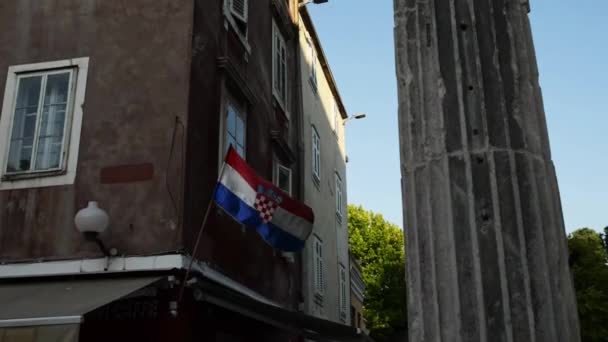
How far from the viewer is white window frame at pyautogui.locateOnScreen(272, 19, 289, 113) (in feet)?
52.4

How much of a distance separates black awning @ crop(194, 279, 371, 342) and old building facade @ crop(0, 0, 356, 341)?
1.1 inches

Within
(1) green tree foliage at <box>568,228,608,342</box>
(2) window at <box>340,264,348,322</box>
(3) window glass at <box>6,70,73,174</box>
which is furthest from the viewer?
(1) green tree foliage at <box>568,228,608,342</box>

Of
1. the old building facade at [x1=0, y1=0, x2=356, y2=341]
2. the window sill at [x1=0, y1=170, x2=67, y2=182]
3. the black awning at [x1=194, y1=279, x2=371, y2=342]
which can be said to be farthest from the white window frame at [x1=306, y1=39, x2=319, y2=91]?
the window sill at [x1=0, y1=170, x2=67, y2=182]

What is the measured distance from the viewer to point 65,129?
34.2 feet

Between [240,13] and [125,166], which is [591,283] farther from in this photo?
[125,166]

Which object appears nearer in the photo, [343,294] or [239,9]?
[239,9]

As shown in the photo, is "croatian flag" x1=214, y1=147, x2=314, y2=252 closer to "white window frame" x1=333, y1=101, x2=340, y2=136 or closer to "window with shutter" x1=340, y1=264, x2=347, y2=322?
"window with shutter" x1=340, y1=264, x2=347, y2=322

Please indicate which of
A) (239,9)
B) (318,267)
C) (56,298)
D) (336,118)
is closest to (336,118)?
(336,118)

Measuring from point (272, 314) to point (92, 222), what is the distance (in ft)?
9.59

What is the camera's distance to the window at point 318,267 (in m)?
18.6

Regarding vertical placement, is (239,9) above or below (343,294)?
above

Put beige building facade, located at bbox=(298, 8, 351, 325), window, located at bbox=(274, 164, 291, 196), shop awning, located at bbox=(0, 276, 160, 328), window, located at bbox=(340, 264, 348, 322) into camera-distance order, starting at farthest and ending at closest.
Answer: window, located at bbox=(340, 264, 348, 322), beige building facade, located at bbox=(298, 8, 351, 325), window, located at bbox=(274, 164, 291, 196), shop awning, located at bbox=(0, 276, 160, 328)

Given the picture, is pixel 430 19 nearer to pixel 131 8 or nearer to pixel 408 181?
pixel 408 181

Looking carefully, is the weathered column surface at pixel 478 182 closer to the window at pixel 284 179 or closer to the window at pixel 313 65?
the window at pixel 284 179
